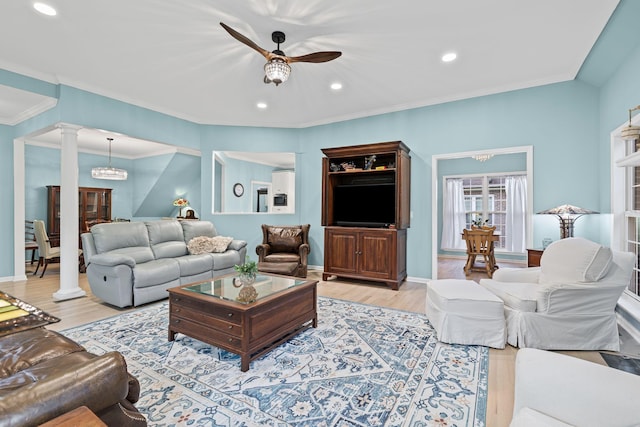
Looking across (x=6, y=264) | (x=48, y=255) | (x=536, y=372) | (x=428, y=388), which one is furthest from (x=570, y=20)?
(x=6, y=264)

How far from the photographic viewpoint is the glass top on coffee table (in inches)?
98.3

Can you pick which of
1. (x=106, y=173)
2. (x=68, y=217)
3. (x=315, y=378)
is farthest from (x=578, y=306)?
(x=106, y=173)

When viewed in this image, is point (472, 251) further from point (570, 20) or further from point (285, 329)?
point (285, 329)

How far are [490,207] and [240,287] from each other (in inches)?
273

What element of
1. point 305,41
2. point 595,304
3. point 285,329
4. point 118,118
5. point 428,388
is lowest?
point 428,388

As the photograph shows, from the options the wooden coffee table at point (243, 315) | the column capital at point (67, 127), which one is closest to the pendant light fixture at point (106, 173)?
the column capital at point (67, 127)

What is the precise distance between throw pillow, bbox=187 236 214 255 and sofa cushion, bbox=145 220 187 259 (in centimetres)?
10

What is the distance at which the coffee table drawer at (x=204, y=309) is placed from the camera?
2.28 m

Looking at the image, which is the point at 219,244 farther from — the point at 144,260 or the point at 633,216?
the point at 633,216

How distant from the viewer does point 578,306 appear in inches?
97.9

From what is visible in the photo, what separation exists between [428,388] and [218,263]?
138 inches

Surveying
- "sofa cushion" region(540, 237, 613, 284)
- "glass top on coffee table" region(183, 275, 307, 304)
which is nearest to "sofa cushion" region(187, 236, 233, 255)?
"glass top on coffee table" region(183, 275, 307, 304)

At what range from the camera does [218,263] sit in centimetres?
461

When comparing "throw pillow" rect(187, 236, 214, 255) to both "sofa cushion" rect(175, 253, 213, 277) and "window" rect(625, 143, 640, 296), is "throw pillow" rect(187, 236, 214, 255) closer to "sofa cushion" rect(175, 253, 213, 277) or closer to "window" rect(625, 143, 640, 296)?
"sofa cushion" rect(175, 253, 213, 277)
